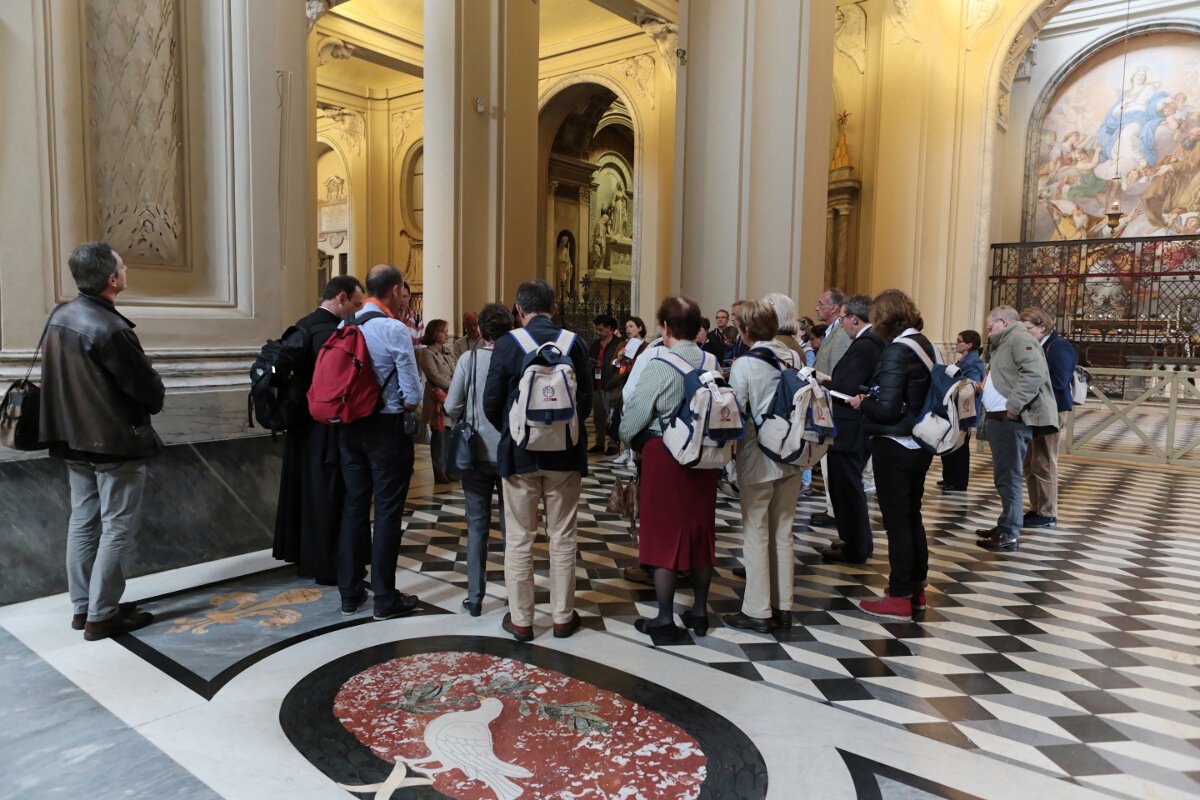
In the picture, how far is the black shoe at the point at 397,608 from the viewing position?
4020 millimetres

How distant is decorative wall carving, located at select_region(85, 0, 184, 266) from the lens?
4.52 metres

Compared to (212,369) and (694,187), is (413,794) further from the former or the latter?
(694,187)

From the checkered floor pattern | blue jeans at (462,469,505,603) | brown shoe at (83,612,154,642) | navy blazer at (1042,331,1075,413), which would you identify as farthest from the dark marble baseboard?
navy blazer at (1042,331,1075,413)

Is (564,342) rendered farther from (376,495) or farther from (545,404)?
(376,495)

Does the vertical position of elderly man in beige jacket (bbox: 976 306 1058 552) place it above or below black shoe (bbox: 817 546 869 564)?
above

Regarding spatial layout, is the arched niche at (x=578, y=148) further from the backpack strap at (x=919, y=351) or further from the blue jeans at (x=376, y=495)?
the blue jeans at (x=376, y=495)

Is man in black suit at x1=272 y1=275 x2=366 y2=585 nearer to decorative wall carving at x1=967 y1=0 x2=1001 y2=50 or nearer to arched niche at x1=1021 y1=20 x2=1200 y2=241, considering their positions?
decorative wall carving at x1=967 y1=0 x2=1001 y2=50

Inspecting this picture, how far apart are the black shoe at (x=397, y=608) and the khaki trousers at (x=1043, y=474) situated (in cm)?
534

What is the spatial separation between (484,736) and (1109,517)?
21.9 feet

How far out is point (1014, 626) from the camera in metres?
4.30

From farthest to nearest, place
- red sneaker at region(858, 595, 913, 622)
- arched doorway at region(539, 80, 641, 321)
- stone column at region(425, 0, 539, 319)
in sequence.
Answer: arched doorway at region(539, 80, 641, 321), stone column at region(425, 0, 539, 319), red sneaker at region(858, 595, 913, 622)

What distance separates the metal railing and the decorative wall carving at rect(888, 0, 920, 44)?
744 centimetres

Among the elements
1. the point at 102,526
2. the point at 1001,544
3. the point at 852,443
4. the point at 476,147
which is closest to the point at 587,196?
the point at 476,147

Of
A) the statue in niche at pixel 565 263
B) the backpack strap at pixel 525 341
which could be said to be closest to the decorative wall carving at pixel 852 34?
the statue in niche at pixel 565 263
